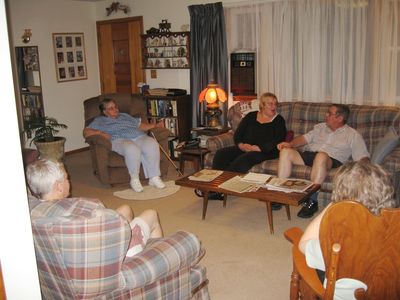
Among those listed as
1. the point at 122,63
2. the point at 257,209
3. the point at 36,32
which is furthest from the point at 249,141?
the point at 36,32

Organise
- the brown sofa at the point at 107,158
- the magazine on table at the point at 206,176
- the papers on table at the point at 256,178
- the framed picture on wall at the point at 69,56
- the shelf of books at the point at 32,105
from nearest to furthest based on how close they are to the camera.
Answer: the papers on table at the point at 256,178 → the magazine on table at the point at 206,176 → the brown sofa at the point at 107,158 → the shelf of books at the point at 32,105 → the framed picture on wall at the point at 69,56

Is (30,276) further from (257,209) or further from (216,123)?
(216,123)

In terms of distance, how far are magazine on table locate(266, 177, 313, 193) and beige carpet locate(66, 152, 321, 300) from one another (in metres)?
0.38

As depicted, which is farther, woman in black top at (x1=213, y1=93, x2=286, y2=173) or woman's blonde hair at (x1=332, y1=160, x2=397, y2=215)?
woman in black top at (x1=213, y1=93, x2=286, y2=173)

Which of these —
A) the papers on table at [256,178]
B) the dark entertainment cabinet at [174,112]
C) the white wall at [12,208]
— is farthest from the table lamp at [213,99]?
the white wall at [12,208]

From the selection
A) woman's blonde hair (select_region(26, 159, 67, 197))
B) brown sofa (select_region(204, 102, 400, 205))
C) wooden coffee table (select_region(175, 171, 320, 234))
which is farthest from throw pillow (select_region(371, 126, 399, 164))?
woman's blonde hair (select_region(26, 159, 67, 197))

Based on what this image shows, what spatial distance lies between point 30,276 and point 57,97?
5242 mm

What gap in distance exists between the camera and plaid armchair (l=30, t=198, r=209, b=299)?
1.63 metres

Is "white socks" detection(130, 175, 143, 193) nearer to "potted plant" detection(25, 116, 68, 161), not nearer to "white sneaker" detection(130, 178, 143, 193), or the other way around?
"white sneaker" detection(130, 178, 143, 193)

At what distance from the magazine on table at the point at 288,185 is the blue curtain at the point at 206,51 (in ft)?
7.43

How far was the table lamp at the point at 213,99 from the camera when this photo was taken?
204 inches

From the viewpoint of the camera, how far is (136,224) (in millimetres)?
2291

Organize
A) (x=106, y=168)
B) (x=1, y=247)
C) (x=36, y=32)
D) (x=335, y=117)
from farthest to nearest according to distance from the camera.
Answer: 1. (x=36, y=32)
2. (x=106, y=168)
3. (x=335, y=117)
4. (x=1, y=247)

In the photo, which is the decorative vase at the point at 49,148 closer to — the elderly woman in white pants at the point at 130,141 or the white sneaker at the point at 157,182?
the elderly woman in white pants at the point at 130,141
